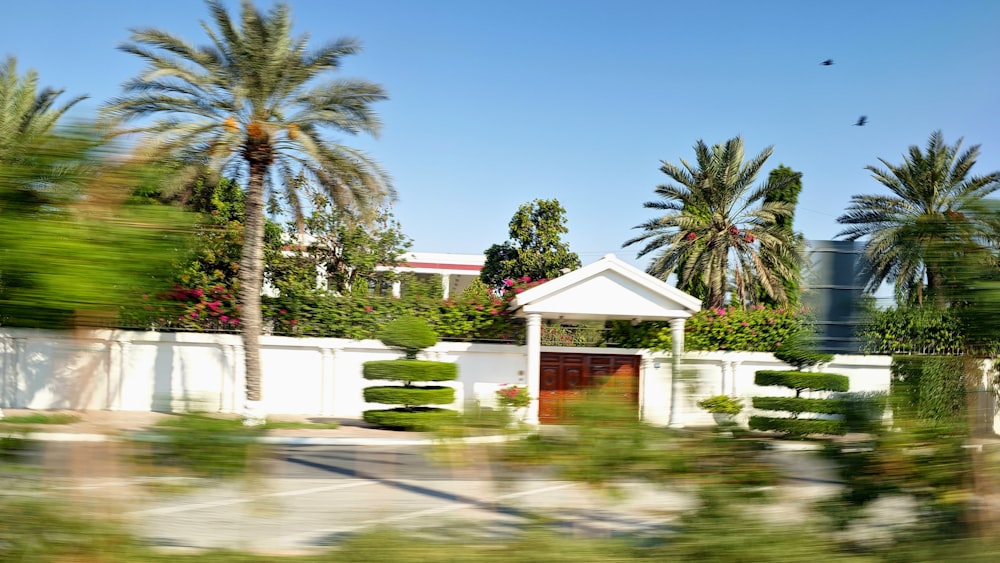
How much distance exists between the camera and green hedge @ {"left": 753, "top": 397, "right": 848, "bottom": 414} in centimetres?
274

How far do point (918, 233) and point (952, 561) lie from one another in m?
1.18

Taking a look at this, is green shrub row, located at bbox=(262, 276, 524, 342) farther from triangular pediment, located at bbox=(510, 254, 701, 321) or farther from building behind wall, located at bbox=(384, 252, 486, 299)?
building behind wall, located at bbox=(384, 252, 486, 299)

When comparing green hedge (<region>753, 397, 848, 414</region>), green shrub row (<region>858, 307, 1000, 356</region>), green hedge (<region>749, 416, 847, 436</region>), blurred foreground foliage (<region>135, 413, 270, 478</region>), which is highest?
green shrub row (<region>858, 307, 1000, 356</region>)

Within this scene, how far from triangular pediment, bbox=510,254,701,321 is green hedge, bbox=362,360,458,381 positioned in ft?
8.61

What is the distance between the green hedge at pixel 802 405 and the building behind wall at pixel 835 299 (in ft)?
0.90

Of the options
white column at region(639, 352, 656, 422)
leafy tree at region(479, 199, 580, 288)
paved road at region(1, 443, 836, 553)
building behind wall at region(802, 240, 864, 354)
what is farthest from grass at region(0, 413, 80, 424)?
leafy tree at region(479, 199, 580, 288)

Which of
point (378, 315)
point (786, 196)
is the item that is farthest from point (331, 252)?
point (786, 196)

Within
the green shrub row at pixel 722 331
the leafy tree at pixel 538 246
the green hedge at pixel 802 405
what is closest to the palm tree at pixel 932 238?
the green hedge at pixel 802 405

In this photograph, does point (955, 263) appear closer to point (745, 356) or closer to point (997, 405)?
point (997, 405)

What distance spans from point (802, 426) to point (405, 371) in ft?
50.9

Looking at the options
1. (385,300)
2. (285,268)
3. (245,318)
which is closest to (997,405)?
(245,318)

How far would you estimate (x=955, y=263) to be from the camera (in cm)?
285

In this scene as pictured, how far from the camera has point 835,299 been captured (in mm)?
3359

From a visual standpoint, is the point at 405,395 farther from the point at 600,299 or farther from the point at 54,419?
the point at 54,419
